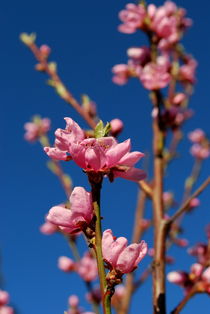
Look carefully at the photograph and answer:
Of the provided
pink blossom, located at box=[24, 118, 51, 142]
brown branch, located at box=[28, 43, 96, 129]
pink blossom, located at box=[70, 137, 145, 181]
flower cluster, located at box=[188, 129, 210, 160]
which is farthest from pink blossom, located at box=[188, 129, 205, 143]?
pink blossom, located at box=[70, 137, 145, 181]

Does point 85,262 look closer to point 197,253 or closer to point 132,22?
point 197,253

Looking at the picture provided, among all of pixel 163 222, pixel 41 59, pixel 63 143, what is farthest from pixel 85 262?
pixel 63 143

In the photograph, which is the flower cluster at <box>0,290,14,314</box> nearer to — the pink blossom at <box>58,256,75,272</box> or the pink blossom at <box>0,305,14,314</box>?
the pink blossom at <box>0,305,14,314</box>

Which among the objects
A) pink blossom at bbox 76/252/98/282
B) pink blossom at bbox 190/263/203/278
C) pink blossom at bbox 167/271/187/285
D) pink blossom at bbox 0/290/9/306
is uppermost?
pink blossom at bbox 76/252/98/282

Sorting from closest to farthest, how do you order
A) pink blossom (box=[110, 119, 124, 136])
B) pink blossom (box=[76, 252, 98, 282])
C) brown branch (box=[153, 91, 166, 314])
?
brown branch (box=[153, 91, 166, 314])
pink blossom (box=[110, 119, 124, 136])
pink blossom (box=[76, 252, 98, 282])

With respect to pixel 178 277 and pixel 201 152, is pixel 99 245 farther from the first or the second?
pixel 201 152

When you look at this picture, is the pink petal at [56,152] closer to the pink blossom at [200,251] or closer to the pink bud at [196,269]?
the pink bud at [196,269]

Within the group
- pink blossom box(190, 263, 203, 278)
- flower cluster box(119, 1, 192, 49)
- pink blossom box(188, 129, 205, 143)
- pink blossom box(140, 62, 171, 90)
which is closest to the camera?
pink blossom box(190, 263, 203, 278)

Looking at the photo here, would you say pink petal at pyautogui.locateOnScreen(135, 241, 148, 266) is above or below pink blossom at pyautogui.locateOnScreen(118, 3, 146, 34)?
below
